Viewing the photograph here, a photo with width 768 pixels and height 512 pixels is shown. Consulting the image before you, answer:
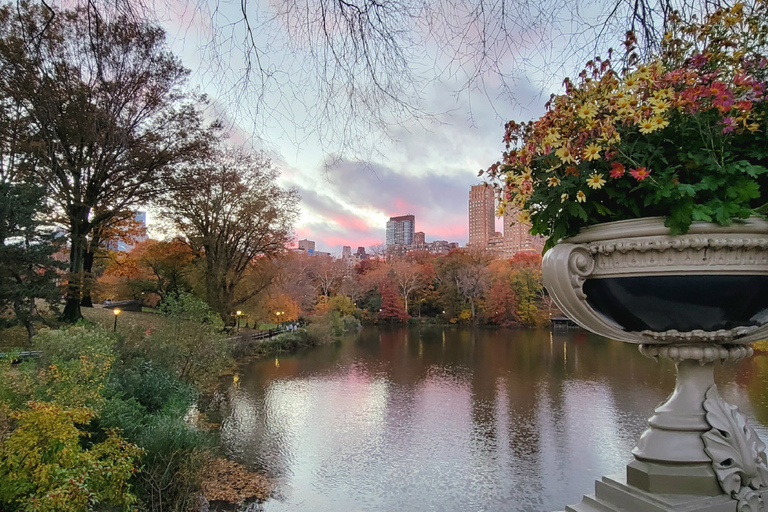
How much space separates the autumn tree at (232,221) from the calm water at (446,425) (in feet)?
14.4

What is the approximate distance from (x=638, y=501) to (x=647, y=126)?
1083 mm

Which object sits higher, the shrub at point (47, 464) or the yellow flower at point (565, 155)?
the yellow flower at point (565, 155)

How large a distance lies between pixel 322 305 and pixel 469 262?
15.2 m

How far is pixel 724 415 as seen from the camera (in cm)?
139

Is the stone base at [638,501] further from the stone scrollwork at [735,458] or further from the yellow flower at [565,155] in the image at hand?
the yellow flower at [565,155]

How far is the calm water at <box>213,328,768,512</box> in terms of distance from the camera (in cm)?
768

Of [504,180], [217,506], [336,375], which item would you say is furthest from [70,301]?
[504,180]

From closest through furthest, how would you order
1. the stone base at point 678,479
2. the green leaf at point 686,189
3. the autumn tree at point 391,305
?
the green leaf at point 686,189 < the stone base at point 678,479 < the autumn tree at point 391,305

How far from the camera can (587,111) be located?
4.56 feet

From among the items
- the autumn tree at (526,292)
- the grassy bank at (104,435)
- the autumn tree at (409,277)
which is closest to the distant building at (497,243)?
the autumn tree at (409,277)

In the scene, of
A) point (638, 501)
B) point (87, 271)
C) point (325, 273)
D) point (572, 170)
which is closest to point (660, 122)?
point (572, 170)

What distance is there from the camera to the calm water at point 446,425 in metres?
7.68

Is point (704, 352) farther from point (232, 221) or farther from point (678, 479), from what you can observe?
point (232, 221)

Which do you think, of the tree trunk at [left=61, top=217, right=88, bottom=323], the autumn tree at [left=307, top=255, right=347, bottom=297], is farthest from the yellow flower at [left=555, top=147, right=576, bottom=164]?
the autumn tree at [left=307, top=255, right=347, bottom=297]
